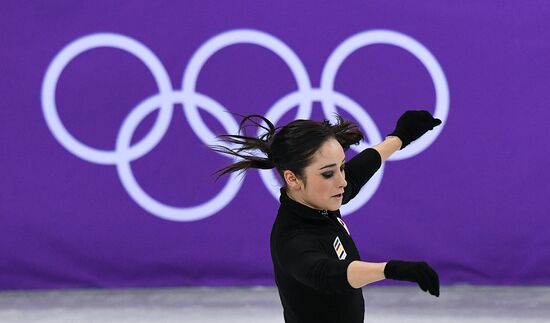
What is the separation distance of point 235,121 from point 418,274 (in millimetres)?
3753

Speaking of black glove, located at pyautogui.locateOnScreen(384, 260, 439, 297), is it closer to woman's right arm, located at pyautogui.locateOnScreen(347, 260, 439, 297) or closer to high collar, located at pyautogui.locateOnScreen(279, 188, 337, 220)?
woman's right arm, located at pyautogui.locateOnScreen(347, 260, 439, 297)

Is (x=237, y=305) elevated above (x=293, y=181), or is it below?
above

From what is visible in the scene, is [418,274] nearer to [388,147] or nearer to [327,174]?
[327,174]

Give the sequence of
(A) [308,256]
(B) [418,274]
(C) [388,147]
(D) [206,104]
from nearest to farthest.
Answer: (B) [418,274]
(A) [308,256]
(C) [388,147]
(D) [206,104]

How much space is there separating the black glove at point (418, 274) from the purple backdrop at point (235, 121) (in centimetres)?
358

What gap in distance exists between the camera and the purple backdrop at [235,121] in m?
6.07

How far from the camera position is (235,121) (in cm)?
620

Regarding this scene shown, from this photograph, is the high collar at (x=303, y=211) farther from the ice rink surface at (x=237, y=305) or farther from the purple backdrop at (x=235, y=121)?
the purple backdrop at (x=235, y=121)

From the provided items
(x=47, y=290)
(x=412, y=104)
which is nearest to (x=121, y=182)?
(x=47, y=290)

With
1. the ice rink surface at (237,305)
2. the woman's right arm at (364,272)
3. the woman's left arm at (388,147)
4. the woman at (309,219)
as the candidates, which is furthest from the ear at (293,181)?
the ice rink surface at (237,305)

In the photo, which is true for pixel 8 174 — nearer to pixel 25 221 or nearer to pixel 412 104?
pixel 25 221

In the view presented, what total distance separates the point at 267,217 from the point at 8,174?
5.94 feet

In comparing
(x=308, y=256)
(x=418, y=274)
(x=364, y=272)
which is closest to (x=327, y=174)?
(x=308, y=256)

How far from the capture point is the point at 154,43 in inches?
243
